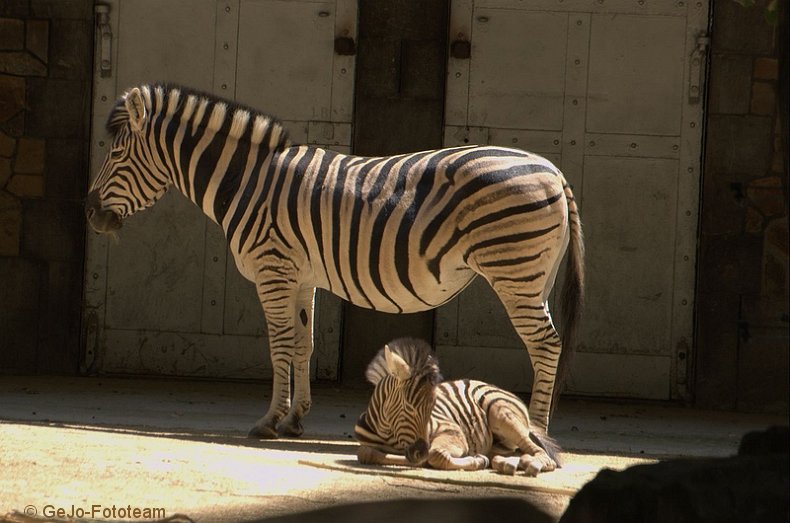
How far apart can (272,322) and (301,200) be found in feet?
2.36

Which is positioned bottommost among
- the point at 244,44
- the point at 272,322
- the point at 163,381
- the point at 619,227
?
the point at 163,381

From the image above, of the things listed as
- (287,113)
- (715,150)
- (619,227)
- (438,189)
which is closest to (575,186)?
(619,227)

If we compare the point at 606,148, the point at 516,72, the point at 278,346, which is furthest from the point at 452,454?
the point at 516,72

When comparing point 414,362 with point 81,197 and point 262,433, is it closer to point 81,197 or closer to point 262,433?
point 262,433

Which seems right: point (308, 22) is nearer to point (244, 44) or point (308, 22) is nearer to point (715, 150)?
point (244, 44)

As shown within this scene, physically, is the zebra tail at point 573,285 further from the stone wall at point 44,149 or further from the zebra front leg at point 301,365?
the stone wall at point 44,149

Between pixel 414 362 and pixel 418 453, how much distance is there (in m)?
0.62

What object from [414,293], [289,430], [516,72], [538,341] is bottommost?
[289,430]

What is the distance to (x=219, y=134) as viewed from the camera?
7.41 m

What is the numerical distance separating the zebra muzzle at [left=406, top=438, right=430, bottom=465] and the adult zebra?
129cm

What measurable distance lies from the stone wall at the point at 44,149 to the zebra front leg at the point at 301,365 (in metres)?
3.45

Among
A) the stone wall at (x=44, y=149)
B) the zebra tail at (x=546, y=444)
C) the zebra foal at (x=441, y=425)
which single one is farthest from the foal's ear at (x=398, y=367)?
the stone wall at (x=44, y=149)

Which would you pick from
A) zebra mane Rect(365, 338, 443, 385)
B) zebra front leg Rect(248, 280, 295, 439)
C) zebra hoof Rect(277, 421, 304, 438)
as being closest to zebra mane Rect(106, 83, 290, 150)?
zebra front leg Rect(248, 280, 295, 439)

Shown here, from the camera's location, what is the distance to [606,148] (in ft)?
32.9
